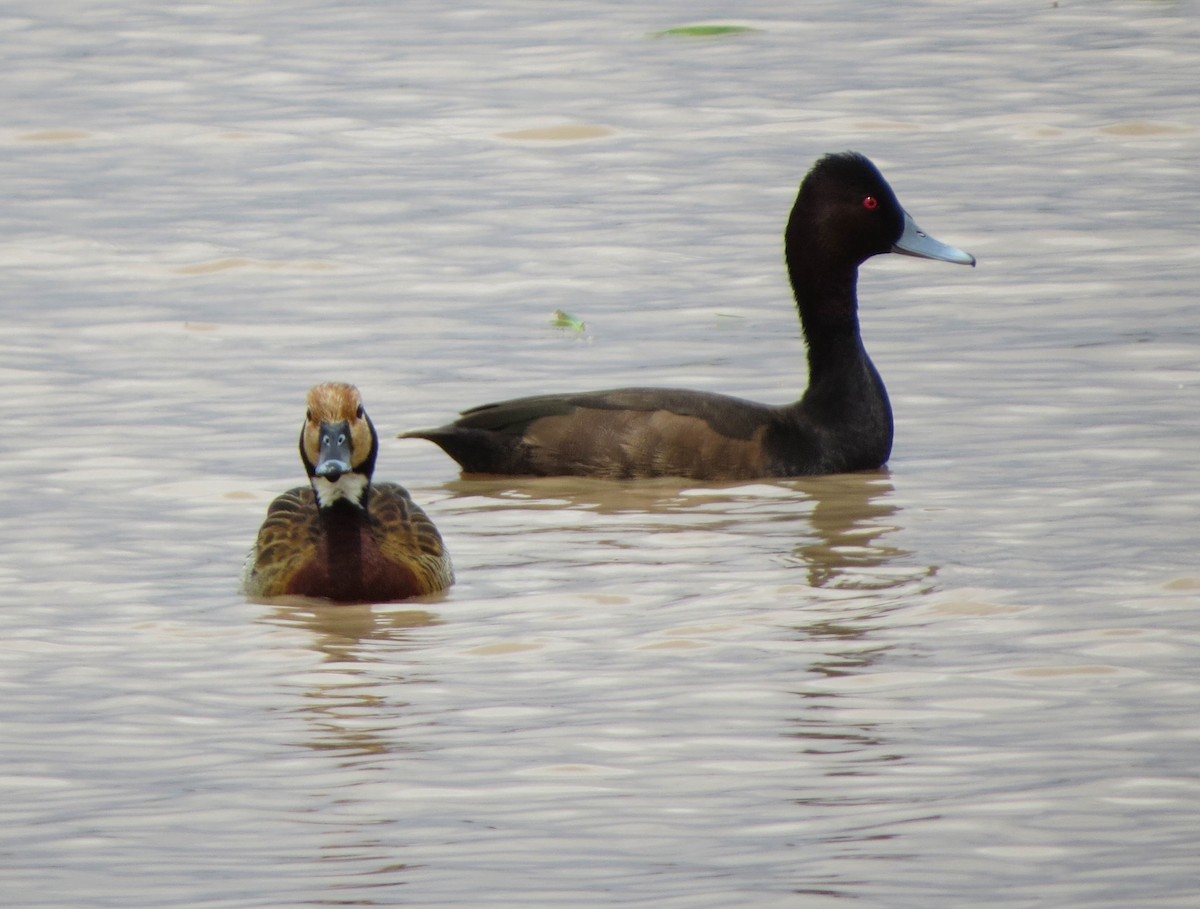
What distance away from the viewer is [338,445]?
977cm

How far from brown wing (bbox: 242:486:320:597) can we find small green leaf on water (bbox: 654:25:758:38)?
1338cm

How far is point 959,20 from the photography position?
907 inches

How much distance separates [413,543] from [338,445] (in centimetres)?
49

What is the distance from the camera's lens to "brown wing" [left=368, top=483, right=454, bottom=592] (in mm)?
9820

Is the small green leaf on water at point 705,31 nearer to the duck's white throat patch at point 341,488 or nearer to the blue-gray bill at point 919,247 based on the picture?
the blue-gray bill at point 919,247

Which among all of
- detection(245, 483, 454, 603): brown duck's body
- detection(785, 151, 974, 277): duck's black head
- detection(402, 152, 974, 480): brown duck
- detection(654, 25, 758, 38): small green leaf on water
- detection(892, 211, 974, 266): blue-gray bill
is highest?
detection(654, 25, 758, 38): small green leaf on water

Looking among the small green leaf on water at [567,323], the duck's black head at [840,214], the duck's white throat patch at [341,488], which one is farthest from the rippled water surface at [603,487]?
the duck's black head at [840,214]

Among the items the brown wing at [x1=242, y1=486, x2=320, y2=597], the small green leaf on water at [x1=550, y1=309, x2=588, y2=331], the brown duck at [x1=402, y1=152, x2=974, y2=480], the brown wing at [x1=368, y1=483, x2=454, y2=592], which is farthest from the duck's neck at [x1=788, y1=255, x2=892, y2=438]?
the brown wing at [x1=242, y1=486, x2=320, y2=597]

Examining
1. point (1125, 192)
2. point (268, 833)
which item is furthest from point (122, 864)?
point (1125, 192)

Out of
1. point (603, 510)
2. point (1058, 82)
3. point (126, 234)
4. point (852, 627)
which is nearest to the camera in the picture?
point (852, 627)

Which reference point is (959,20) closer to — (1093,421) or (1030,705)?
(1093,421)

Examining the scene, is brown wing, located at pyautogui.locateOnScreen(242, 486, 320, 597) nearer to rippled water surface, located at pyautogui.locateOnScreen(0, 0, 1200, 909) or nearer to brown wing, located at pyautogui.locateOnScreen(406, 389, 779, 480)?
rippled water surface, located at pyautogui.locateOnScreen(0, 0, 1200, 909)

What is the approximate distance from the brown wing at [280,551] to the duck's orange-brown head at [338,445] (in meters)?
0.13

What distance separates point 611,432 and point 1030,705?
4067 millimetres
